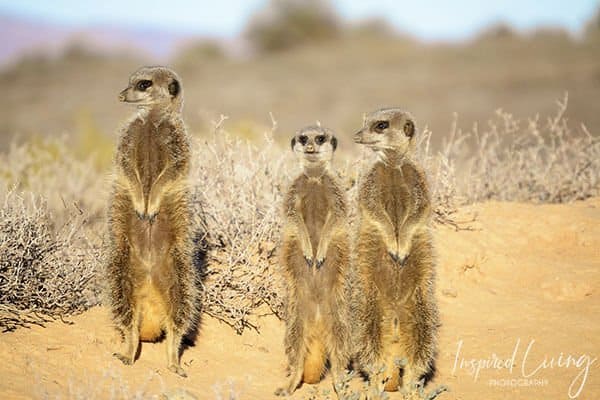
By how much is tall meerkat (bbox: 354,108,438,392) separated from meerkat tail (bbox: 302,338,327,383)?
0.23 metres

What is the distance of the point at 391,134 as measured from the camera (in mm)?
5199

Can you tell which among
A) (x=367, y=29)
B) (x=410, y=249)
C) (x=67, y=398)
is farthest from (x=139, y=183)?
(x=367, y=29)

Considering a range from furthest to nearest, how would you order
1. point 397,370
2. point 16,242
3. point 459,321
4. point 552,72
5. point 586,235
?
point 552,72
point 586,235
point 459,321
point 16,242
point 397,370

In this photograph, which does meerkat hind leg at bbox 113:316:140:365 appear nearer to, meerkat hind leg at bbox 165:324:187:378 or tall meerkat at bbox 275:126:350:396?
meerkat hind leg at bbox 165:324:187:378

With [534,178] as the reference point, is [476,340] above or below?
below

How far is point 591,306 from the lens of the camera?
5992 mm

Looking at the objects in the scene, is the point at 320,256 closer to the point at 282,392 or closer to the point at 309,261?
the point at 309,261

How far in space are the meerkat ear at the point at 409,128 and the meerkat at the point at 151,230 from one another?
1.41 metres

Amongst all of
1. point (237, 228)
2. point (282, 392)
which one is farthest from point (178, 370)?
point (237, 228)

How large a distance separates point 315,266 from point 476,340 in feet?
4.83

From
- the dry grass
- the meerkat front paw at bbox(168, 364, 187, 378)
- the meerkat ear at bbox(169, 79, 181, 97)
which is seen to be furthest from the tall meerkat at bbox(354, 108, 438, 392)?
the meerkat ear at bbox(169, 79, 181, 97)

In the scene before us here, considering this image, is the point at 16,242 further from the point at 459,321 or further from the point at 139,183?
the point at 459,321

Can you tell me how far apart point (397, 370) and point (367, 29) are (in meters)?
36.5

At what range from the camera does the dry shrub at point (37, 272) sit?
5215mm
